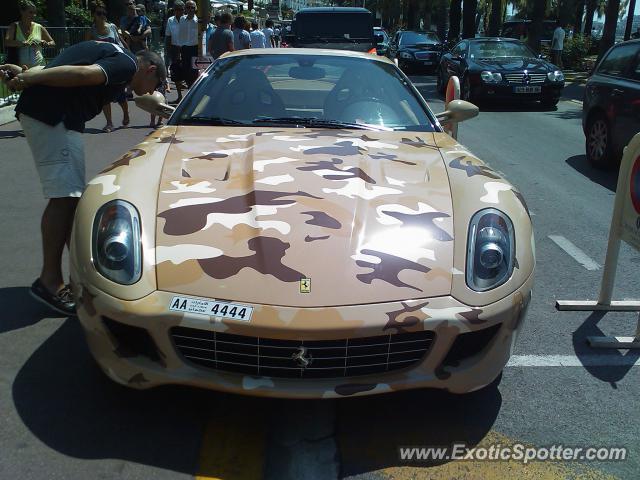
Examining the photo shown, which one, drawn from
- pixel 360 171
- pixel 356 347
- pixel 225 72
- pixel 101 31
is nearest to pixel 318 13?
pixel 101 31

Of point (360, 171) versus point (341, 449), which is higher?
point (360, 171)

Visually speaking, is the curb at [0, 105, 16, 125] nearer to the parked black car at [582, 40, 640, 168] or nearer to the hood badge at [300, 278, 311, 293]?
the parked black car at [582, 40, 640, 168]

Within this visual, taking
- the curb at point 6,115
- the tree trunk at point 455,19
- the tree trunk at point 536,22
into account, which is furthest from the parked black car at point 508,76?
the tree trunk at point 455,19

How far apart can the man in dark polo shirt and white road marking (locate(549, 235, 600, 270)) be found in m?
3.38

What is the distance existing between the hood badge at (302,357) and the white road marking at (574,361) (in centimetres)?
134

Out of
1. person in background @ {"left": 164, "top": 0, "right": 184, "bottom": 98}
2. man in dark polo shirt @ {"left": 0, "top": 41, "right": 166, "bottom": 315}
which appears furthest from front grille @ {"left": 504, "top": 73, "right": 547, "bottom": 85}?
man in dark polo shirt @ {"left": 0, "top": 41, "right": 166, "bottom": 315}

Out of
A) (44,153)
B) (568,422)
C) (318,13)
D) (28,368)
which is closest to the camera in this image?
(568,422)

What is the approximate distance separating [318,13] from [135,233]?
1350cm

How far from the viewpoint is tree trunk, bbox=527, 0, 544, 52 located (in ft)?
78.9

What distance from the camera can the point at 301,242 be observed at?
9.61 feet

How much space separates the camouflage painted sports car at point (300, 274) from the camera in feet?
8.89

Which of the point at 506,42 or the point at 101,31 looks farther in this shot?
the point at 506,42

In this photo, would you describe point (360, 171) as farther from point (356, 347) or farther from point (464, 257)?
point (356, 347)

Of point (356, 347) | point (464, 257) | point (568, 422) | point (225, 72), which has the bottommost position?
point (568, 422)
